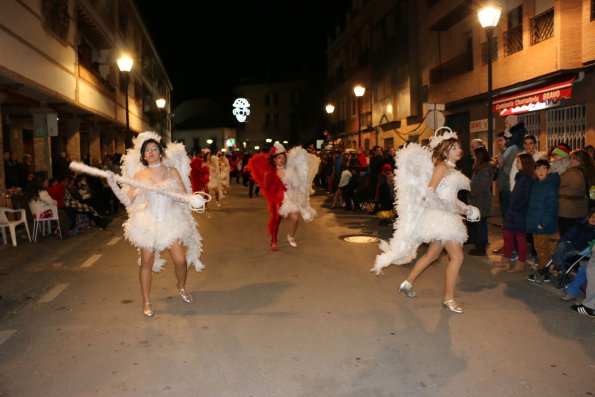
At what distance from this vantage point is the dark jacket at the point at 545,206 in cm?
726

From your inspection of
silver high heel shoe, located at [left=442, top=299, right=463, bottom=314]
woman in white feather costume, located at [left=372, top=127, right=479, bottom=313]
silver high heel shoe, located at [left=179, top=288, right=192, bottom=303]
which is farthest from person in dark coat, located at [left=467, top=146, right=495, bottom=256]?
silver high heel shoe, located at [left=179, top=288, right=192, bottom=303]

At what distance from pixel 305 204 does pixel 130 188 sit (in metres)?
4.81

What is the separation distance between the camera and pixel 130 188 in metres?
5.80

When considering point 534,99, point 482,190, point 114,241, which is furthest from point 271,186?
point 534,99

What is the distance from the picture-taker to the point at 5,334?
210 inches

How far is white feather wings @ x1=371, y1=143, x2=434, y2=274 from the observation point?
6.25 metres

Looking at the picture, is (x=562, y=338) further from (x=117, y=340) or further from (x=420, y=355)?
(x=117, y=340)

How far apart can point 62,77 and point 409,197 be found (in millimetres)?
15810

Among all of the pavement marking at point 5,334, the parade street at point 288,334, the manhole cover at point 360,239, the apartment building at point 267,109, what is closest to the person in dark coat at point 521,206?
the parade street at point 288,334

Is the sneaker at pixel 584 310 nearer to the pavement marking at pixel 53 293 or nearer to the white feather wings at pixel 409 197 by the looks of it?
the white feather wings at pixel 409 197

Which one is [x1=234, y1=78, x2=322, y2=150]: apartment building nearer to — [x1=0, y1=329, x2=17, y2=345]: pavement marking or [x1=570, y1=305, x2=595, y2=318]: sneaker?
[x1=570, y1=305, x2=595, y2=318]: sneaker

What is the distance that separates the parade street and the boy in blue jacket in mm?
321

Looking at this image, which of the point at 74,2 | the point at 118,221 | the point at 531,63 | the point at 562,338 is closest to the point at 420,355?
the point at 562,338

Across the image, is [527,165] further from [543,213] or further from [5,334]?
[5,334]
